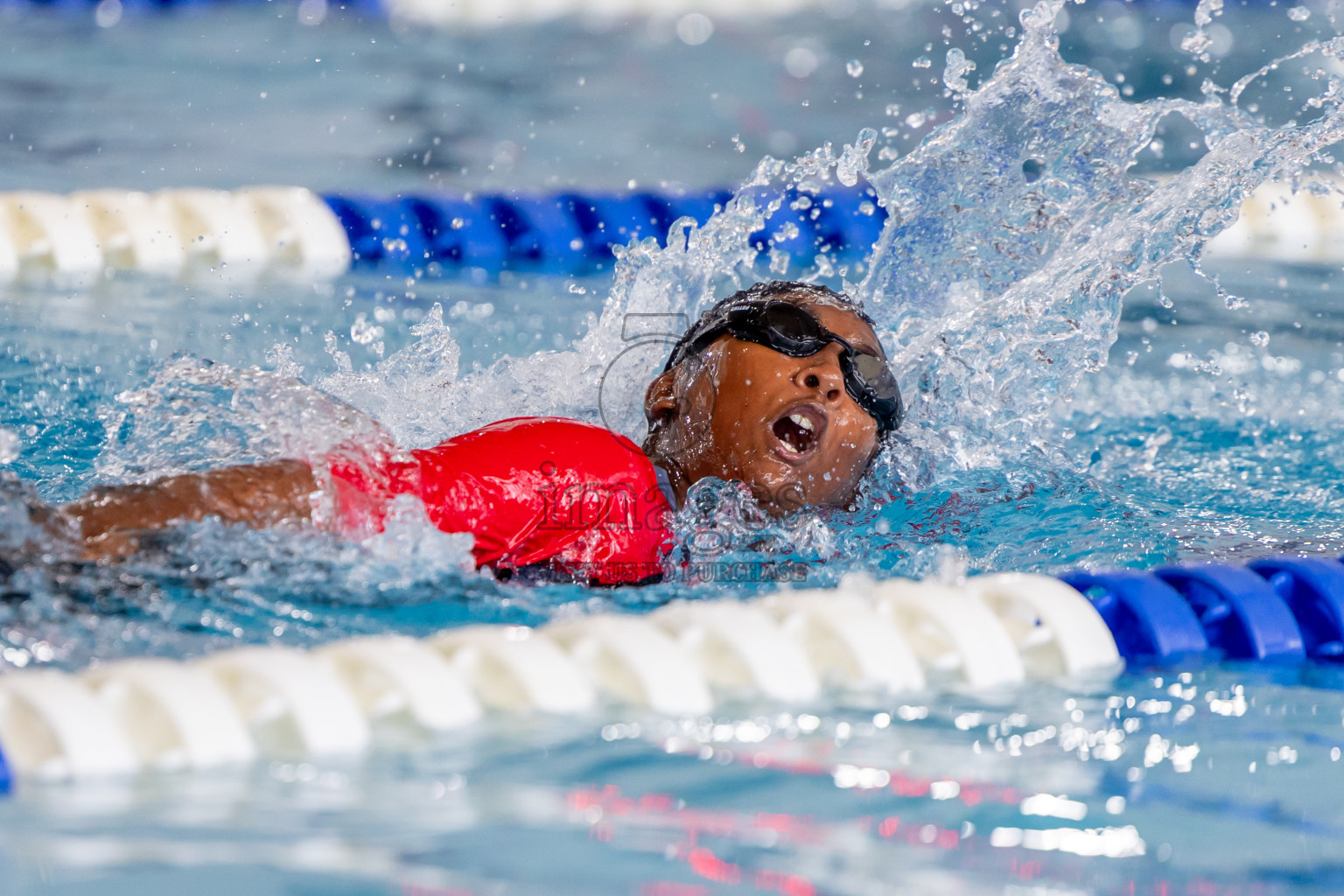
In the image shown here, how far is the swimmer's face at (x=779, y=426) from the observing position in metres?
2.02

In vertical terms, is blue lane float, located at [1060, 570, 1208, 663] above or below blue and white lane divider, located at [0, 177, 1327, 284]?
below

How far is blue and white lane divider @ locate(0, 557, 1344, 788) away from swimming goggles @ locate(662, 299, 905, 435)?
387 mm

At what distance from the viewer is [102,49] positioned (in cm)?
649

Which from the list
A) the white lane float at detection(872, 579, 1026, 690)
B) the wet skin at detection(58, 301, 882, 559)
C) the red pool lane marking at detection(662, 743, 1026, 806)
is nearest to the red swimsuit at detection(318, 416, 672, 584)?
the wet skin at detection(58, 301, 882, 559)

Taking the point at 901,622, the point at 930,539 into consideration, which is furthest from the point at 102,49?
the point at 901,622

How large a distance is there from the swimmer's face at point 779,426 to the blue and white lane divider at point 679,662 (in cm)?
28

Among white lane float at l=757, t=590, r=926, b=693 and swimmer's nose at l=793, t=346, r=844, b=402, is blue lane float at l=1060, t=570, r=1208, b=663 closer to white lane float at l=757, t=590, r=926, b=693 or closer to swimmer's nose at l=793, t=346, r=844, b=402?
white lane float at l=757, t=590, r=926, b=693

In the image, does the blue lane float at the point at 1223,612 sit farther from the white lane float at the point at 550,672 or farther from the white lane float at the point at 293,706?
the white lane float at the point at 293,706

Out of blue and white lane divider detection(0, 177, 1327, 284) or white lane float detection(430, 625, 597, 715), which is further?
blue and white lane divider detection(0, 177, 1327, 284)

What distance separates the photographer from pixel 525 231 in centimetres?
435

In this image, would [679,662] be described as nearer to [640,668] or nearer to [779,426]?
[640,668]

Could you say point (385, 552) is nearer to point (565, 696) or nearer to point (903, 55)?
point (565, 696)

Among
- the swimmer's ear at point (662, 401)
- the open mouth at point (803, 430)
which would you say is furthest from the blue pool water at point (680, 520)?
the swimmer's ear at point (662, 401)

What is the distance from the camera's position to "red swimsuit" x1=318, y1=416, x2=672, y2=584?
6.00ft
